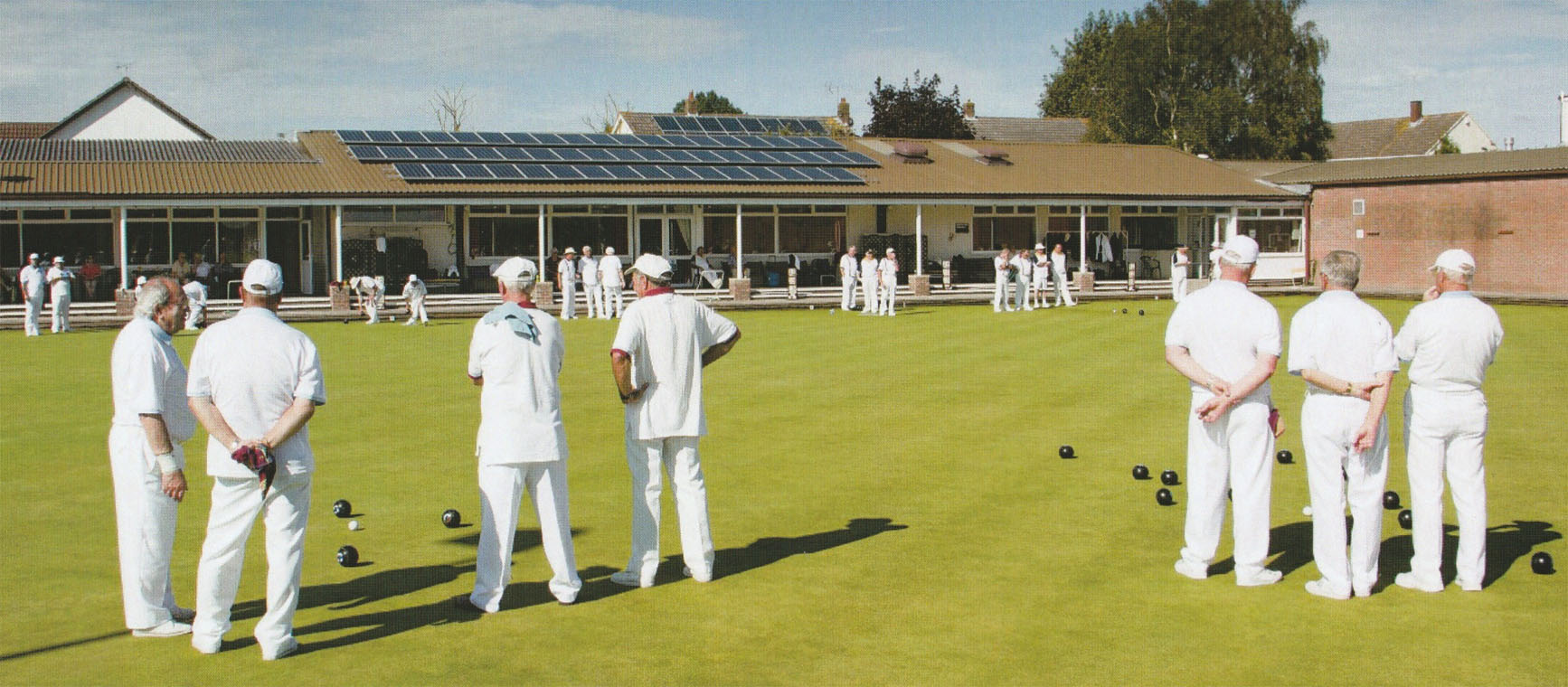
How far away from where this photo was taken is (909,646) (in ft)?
19.5

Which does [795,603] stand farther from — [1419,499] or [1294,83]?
[1294,83]

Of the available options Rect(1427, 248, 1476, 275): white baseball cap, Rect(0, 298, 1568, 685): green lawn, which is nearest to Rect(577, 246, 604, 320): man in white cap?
Rect(0, 298, 1568, 685): green lawn

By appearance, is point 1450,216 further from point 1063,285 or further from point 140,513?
point 140,513

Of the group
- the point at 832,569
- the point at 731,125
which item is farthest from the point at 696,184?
the point at 832,569

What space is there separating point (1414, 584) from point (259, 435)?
5495mm

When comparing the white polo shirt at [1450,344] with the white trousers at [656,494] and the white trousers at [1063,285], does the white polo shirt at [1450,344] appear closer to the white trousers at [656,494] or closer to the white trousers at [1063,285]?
the white trousers at [656,494]

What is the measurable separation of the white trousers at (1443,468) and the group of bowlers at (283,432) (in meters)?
3.51

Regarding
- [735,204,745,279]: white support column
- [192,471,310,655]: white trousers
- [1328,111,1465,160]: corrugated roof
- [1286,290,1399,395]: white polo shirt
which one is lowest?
[192,471,310,655]: white trousers

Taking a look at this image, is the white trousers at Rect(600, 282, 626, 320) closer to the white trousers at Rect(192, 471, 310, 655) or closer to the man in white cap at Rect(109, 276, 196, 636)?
the man in white cap at Rect(109, 276, 196, 636)

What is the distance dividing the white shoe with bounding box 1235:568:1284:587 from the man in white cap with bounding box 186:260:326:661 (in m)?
4.50

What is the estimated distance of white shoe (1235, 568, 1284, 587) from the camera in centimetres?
682

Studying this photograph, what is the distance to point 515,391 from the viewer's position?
6219 mm

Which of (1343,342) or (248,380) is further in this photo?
(1343,342)

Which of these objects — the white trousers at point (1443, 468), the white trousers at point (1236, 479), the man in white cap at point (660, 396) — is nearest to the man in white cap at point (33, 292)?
the man in white cap at point (660, 396)
